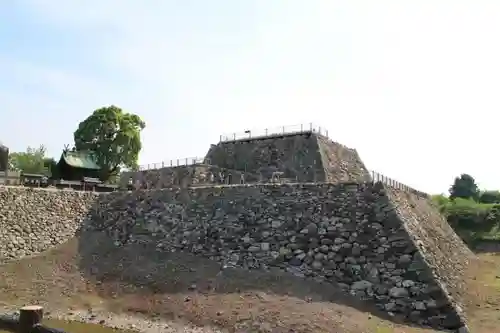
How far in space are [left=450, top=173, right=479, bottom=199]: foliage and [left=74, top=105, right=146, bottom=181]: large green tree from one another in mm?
41825

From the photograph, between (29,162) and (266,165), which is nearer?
(266,165)

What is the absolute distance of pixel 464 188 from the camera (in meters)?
58.0

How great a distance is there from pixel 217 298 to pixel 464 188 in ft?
168

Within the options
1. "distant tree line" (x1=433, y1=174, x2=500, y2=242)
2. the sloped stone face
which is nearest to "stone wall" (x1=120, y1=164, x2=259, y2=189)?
the sloped stone face

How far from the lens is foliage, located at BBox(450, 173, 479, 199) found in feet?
189

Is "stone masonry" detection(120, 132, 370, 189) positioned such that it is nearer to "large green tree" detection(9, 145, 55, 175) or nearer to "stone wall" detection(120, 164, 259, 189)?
"stone wall" detection(120, 164, 259, 189)

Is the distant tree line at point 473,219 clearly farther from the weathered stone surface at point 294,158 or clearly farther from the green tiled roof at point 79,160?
the green tiled roof at point 79,160

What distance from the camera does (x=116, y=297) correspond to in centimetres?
1756

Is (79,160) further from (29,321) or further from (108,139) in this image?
(29,321)

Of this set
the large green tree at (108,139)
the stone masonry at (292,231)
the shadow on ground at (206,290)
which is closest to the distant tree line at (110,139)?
the large green tree at (108,139)

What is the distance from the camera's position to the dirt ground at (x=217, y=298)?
13984 mm

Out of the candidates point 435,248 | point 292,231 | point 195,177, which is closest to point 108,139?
point 195,177

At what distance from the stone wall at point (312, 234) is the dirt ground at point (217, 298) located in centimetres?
85

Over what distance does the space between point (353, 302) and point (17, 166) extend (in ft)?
168
